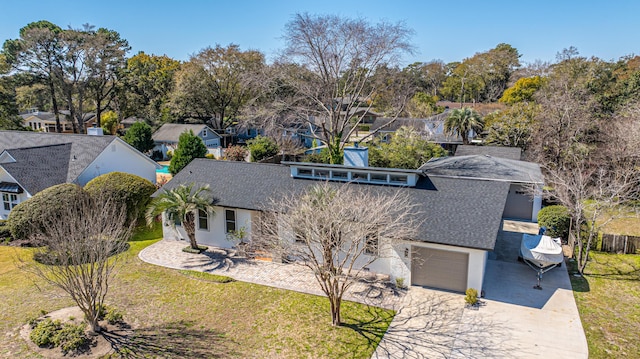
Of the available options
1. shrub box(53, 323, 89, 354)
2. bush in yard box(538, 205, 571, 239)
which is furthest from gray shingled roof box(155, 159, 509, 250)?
shrub box(53, 323, 89, 354)

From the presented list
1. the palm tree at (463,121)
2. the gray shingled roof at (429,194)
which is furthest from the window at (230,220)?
the palm tree at (463,121)

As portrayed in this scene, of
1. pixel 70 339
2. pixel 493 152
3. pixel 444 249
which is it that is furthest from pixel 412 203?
pixel 493 152

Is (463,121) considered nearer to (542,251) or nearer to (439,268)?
(542,251)

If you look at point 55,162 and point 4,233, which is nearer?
point 4,233

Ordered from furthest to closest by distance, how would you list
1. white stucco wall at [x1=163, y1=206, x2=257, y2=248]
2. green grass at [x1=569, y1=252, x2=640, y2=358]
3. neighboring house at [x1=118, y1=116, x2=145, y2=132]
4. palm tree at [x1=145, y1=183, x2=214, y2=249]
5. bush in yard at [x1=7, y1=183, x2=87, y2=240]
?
neighboring house at [x1=118, y1=116, x2=145, y2=132]
bush in yard at [x1=7, y1=183, x2=87, y2=240]
white stucco wall at [x1=163, y1=206, x2=257, y2=248]
palm tree at [x1=145, y1=183, x2=214, y2=249]
green grass at [x1=569, y1=252, x2=640, y2=358]

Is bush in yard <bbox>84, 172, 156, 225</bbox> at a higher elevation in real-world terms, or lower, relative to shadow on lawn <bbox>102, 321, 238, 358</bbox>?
higher

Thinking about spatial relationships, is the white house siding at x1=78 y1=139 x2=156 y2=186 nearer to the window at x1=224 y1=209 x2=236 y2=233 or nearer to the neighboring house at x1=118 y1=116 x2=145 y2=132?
the window at x1=224 y1=209 x2=236 y2=233

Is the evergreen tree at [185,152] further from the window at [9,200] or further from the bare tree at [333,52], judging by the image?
the window at [9,200]
